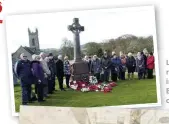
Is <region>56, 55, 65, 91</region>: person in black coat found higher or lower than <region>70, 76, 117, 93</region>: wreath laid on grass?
higher

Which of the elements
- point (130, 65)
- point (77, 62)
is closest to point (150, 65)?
point (130, 65)

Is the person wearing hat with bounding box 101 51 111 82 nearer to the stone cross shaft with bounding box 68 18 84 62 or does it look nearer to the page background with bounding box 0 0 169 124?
the stone cross shaft with bounding box 68 18 84 62

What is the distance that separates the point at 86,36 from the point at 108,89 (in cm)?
26

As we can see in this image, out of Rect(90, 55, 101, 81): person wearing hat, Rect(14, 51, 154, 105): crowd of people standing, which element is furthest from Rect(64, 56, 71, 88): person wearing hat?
Rect(90, 55, 101, 81): person wearing hat

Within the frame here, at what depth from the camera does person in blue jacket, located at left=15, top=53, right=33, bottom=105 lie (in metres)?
1.38

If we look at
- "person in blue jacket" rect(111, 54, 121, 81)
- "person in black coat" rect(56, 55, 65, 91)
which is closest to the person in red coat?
"person in blue jacket" rect(111, 54, 121, 81)

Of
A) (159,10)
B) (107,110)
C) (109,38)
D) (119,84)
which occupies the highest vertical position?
(159,10)

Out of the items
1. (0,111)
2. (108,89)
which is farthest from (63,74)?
(0,111)

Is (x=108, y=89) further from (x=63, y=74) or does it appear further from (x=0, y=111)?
(x=0, y=111)

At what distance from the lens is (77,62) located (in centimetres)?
140

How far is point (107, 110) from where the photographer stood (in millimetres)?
1327

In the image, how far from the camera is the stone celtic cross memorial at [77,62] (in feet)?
4.49

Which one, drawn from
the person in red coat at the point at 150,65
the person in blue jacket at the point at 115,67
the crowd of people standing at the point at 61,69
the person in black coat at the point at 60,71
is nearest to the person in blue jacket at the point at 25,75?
the crowd of people standing at the point at 61,69

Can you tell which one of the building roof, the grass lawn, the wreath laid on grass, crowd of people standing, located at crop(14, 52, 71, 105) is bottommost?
the grass lawn
